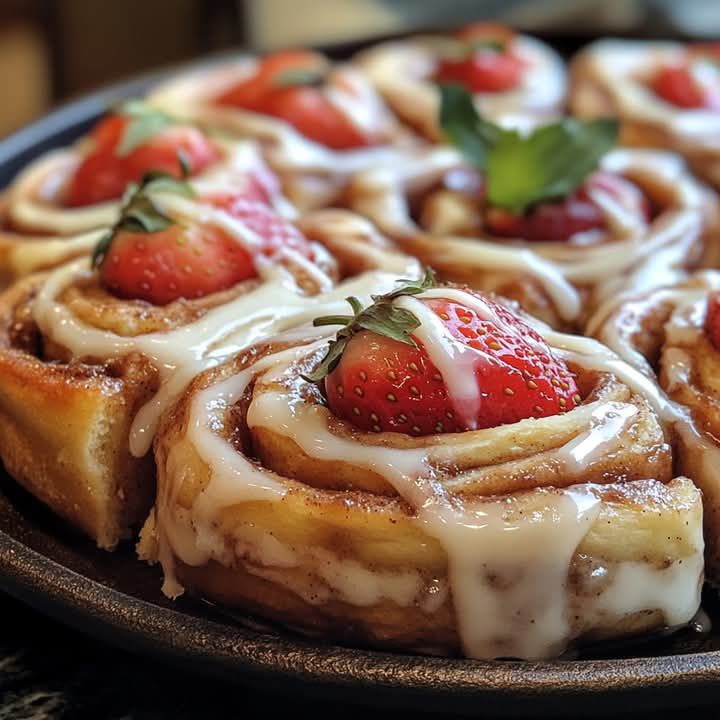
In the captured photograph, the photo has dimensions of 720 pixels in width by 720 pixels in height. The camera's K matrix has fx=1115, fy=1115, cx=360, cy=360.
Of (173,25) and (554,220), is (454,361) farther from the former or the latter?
(173,25)

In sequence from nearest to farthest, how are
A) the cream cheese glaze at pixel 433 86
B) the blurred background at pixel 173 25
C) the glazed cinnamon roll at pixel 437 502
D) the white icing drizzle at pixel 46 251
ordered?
the glazed cinnamon roll at pixel 437 502
the white icing drizzle at pixel 46 251
the cream cheese glaze at pixel 433 86
the blurred background at pixel 173 25

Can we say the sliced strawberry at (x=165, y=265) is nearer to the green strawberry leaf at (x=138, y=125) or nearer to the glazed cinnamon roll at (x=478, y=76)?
the green strawberry leaf at (x=138, y=125)

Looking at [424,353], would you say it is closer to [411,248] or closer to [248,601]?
[248,601]

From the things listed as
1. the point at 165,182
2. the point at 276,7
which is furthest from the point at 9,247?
the point at 276,7

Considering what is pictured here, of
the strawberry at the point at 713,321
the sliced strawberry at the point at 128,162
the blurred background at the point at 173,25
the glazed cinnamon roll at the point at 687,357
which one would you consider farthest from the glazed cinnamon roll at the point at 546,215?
the blurred background at the point at 173,25

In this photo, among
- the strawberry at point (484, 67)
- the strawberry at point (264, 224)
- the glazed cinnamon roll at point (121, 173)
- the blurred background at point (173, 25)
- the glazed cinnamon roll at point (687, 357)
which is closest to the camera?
the glazed cinnamon roll at point (687, 357)

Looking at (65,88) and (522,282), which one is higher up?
(522,282)

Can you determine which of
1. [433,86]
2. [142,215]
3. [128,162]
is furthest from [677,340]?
[433,86]

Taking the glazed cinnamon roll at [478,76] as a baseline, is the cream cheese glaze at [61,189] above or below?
above
